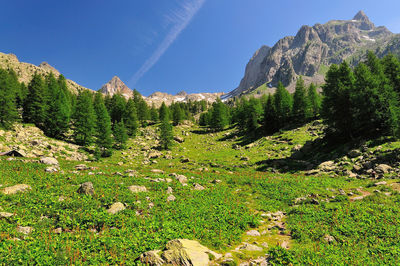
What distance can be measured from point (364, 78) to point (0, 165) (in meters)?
43.7

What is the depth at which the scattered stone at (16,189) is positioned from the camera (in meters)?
10.1

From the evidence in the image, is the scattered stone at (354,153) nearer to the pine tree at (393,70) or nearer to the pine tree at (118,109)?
the pine tree at (393,70)

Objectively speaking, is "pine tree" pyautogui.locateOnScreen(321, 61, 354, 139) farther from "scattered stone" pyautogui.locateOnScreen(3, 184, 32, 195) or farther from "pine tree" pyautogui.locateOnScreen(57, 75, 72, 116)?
"pine tree" pyautogui.locateOnScreen(57, 75, 72, 116)

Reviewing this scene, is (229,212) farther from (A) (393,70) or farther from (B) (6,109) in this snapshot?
(B) (6,109)

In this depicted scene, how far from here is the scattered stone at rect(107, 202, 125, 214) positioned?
9.31 meters

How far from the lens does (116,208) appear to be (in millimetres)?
9602

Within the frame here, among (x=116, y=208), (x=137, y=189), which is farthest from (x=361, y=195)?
(x=116, y=208)

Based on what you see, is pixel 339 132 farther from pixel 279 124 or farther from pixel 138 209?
pixel 138 209

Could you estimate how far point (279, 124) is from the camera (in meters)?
55.5

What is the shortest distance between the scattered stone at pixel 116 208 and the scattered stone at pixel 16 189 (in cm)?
599

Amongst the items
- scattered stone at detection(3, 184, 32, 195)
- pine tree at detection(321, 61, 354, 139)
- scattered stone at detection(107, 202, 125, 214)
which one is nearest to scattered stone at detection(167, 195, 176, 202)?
scattered stone at detection(107, 202, 125, 214)

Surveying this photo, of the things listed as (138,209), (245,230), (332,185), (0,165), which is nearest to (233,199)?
(245,230)

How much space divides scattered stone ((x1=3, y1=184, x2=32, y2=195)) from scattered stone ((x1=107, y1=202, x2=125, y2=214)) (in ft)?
19.6

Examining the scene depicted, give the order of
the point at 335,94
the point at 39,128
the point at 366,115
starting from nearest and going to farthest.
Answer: the point at 366,115 → the point at 335,94 → the point at 39,128
